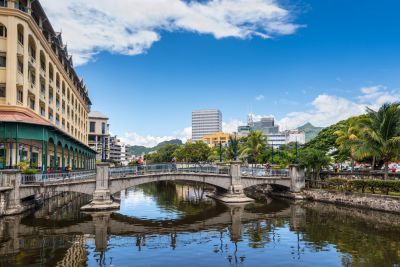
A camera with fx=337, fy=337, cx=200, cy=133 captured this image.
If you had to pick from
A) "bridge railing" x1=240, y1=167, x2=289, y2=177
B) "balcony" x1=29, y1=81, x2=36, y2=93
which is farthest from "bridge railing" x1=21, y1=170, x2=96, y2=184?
"bridge railing" x1=240, y1=167, x2=289, y2=177

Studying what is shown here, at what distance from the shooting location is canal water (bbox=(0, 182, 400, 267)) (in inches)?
837

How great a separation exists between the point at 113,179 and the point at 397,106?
122 ft

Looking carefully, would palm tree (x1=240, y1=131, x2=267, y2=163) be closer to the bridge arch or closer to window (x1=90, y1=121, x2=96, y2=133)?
the bridge arch

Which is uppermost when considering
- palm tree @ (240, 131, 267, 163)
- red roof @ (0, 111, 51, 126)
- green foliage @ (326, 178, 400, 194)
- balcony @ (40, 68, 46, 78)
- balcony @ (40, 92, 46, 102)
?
balcony @ (40, 68, 46, 78)

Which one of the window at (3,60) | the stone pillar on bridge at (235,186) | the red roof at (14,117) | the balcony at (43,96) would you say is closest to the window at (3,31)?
the window at (3,60)

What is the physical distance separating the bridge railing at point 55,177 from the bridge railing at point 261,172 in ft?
74.9

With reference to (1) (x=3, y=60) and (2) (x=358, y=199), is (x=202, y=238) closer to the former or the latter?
(2) (x=358, y=199)

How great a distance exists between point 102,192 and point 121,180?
3.02 meters

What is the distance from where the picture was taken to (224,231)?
29703 millimetres

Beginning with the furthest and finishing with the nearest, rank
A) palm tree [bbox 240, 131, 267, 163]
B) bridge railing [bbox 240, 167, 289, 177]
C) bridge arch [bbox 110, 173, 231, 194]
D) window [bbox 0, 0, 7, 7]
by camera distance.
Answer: palm tree [bbox 240, 131, 267, 163] → bridge railing [bbox 240, 167, 289, 177] → bridge arch [bbox 110, 173, 231, 194] → window [bbox 0, 0, 7, 7]

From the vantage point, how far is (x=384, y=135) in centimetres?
4356

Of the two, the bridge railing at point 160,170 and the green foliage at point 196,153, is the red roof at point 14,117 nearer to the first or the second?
the bridge railing at point 160,170

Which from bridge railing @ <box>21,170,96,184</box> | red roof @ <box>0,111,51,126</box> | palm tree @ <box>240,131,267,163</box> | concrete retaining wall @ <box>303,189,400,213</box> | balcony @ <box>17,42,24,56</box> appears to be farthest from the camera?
palm tree @ <box>240,131,267,163</box>

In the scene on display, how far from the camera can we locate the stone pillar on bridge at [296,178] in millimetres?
52019
